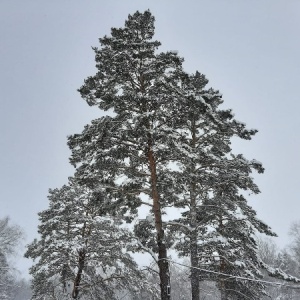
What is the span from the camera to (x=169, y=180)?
433 inches

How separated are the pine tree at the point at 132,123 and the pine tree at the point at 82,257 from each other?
4063 mm

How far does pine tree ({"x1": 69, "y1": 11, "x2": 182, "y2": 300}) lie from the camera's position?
34.8ft

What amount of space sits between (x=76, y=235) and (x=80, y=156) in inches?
268

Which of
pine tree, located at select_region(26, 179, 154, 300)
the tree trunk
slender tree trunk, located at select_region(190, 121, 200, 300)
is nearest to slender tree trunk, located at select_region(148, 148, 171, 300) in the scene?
slender tree trunk, located at select_region(190, 121, 200, 300)

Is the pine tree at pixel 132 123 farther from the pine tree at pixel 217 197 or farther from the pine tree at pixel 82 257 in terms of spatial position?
the pine tree at pixel 82 257

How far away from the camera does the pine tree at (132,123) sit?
418 inches

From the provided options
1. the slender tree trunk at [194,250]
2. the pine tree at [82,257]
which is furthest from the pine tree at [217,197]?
the pine tree at [82,257]

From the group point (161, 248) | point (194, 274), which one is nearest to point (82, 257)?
point (194, 274)

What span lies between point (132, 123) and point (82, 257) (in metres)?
9.30

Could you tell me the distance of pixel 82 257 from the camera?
16297mm

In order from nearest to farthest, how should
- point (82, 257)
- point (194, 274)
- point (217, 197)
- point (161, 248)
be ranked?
point (161, 248), point (194, 274), point (217, 197), point (82, 257)

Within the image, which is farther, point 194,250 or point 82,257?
point 82,257

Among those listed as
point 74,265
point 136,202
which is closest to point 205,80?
point 136,202

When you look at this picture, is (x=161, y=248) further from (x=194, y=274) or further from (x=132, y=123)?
(x=132, y=123)
